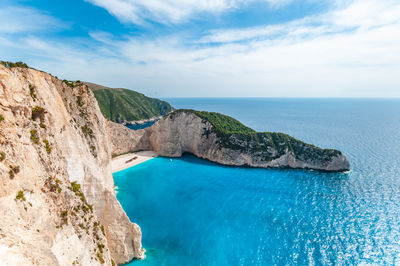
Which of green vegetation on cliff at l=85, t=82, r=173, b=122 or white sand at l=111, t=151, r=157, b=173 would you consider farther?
green vegetation on cliff at l=85, t=82, r=173, b=122

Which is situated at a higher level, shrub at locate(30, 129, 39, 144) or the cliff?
shrub at locate(30, 129, 39, 144)

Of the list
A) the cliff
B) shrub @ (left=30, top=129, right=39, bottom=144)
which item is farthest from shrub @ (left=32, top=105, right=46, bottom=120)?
the cliff

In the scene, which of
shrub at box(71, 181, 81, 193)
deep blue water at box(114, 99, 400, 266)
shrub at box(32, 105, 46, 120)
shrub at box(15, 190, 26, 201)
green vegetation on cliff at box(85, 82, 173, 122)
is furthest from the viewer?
green vegetation on cliff at box(85, 82, 173, 122)

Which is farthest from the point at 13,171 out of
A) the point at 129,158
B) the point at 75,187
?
the point at 129,158

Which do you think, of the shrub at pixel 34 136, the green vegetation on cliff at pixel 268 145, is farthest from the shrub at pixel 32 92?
the green vegetation on cliff at pixel 268 145

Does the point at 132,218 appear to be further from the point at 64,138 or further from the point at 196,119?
the point at 196,119

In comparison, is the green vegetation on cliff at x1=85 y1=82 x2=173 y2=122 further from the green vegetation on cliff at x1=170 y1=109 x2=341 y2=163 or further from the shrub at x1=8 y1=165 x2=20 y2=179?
the shrub at x1=8 y1=165 x2=20 y2=179

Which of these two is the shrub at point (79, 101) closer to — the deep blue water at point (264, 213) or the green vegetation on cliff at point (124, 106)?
the deep blue water at point (264, 213)
